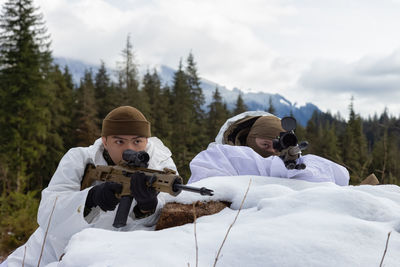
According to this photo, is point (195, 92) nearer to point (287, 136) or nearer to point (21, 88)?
point (21, 88)

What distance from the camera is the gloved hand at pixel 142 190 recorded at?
287 centimetres

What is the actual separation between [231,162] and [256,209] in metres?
1.35

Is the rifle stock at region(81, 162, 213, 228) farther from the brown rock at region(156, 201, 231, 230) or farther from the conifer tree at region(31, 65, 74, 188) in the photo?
the conifer tree at region(31, 65, 74, 188)

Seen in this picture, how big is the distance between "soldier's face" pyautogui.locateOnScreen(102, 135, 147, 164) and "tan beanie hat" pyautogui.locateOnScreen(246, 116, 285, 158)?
1622mm

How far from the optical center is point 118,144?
3.64 metres

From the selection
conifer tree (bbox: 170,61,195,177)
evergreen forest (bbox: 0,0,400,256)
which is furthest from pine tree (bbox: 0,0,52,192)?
conifer tree (bbox: 170,61,195,177)

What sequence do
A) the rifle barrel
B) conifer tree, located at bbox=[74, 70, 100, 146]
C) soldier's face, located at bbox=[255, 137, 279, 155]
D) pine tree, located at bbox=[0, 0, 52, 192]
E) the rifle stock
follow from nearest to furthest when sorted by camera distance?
the rifle barrel < the rifle stock < soldier's face, located at bbox=[255, 137, 279, 155] < pine tree, located at bbox=[0, 0, 52, 192] < conifer tree, located at bbox=[74, 70, 100, 146]

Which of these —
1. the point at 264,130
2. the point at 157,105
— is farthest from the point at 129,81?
the point at 264,130

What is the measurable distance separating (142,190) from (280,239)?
1.47 meters

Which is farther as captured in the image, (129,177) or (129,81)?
(129,81)

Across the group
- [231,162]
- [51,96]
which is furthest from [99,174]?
[51,96]

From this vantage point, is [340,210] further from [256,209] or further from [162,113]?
[162,113]

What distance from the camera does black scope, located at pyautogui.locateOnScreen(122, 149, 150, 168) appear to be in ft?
9.86

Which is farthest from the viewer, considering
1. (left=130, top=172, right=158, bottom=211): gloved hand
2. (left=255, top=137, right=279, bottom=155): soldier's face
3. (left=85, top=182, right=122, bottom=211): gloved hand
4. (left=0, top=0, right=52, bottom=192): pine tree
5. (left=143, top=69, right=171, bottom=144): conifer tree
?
(left=143, top=69, right=171, bottom=144): conifer tree
